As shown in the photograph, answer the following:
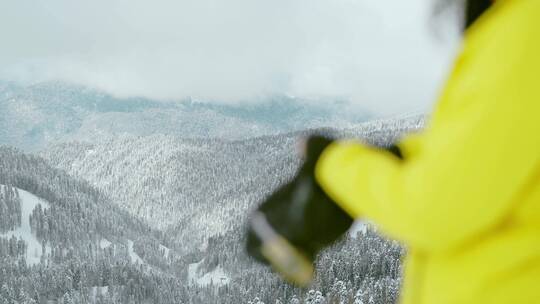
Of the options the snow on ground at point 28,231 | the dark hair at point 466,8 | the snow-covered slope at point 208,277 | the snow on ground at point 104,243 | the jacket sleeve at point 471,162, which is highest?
the dark hair at point 466,8

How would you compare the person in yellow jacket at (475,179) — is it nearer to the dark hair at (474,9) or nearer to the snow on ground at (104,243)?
the dark hair at (474,9)

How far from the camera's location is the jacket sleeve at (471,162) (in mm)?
1378

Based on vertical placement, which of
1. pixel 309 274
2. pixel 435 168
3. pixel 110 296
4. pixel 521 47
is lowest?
pixel 110 296

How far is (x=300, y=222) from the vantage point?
1965 millimetres

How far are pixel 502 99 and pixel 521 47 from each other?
0.44 feet

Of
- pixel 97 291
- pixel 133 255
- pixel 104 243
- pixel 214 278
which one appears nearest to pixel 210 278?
pixel 214 278

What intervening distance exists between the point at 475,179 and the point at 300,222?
70cm

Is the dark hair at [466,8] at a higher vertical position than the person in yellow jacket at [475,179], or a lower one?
higher

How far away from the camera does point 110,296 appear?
366ft

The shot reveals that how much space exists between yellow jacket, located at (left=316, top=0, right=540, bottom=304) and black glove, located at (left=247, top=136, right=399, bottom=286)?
22 centimetres

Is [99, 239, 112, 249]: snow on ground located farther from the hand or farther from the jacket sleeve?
the jacket sleeve

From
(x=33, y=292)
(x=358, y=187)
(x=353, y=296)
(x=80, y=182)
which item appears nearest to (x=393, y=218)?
(x=358, y=187)

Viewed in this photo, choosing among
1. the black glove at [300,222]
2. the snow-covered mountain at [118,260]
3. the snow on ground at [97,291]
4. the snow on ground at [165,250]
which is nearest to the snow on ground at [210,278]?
the snow-covered mountain at [118,260]

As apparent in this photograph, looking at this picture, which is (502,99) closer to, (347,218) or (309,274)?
(347,218)
